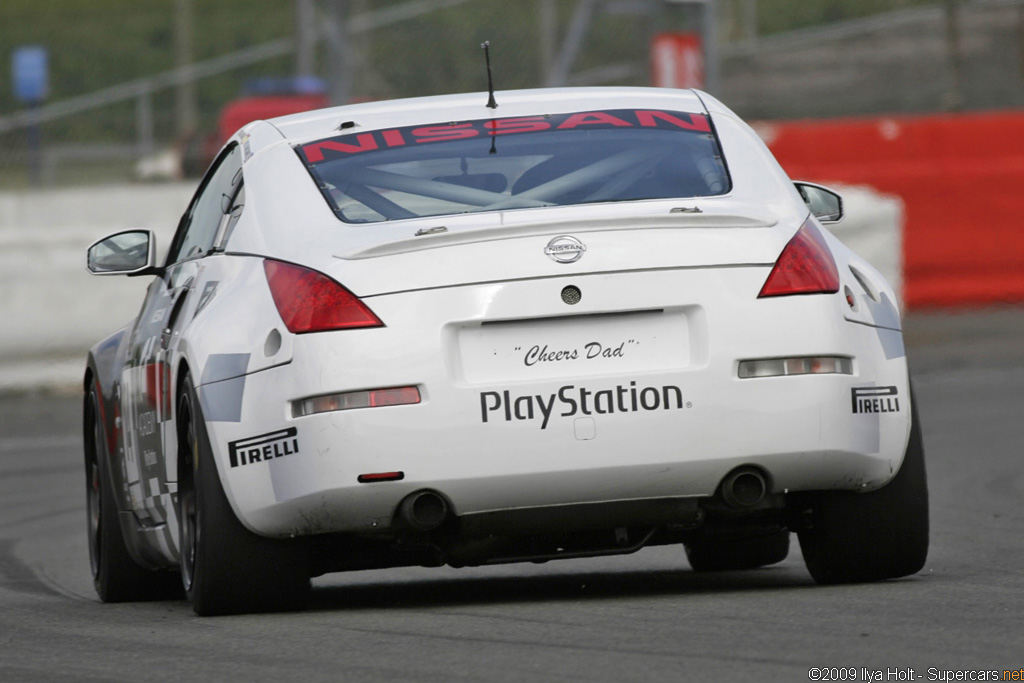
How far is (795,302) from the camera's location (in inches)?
225

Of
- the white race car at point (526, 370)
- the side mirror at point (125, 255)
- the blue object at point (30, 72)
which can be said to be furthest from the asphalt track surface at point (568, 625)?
the blue object at point (30, 72)

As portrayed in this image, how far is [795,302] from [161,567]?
2.30 m

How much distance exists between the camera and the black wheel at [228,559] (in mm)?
5824

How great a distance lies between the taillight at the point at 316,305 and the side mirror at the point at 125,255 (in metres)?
1.50

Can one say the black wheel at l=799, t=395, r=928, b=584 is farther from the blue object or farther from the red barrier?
the blue object

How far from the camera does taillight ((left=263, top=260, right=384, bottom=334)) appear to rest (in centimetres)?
557

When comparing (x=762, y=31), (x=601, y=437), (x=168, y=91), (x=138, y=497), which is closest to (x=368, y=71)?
(x=168, y=91)

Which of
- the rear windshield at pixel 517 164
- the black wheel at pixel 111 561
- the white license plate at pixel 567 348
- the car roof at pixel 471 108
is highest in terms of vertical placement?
the car roof at pixel 471 108

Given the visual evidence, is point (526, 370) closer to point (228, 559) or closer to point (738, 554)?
point (228, 559)

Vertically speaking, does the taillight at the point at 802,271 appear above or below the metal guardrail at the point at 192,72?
below

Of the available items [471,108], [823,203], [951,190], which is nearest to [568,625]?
[471,108]

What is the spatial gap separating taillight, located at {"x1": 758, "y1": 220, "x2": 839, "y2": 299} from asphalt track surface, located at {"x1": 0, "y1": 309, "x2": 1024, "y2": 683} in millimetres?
826

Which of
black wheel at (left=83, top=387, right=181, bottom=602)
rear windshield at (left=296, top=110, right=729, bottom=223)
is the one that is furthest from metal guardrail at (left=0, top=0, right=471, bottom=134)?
rear windshield at (left=296, top=110, right=729, bottom=223)

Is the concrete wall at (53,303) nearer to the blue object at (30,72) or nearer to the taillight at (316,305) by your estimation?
the blue object at (30,72)
